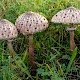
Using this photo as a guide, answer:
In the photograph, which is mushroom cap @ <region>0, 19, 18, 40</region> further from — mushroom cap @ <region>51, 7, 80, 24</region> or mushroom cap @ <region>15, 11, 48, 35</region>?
mushroom cap @ <region>51, 7, 80, 24</region>

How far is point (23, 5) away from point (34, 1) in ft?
0.63

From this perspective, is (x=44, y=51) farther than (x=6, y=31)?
Yes

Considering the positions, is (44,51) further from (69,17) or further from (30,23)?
(69,17)

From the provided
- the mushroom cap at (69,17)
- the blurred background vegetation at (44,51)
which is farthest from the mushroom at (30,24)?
the blurred background vegetation at (44,51)

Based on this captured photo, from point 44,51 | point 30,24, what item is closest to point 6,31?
point 30,24

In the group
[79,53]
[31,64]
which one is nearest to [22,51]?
[31,64]

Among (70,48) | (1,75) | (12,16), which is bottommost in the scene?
(1,75)

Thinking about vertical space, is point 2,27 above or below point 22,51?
above

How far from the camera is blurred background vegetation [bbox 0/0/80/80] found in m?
2.45

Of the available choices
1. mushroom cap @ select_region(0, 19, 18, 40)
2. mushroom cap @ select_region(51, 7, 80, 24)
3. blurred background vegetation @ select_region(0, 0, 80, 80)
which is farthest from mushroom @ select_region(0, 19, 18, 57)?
mushroom cap @ select_region(51, 7, 80, 24)

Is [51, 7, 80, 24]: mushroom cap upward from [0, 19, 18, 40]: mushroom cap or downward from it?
upward

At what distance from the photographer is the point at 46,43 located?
288 centimetres

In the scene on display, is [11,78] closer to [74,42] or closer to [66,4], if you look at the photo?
[74,42]

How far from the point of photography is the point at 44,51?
9.29 ft
